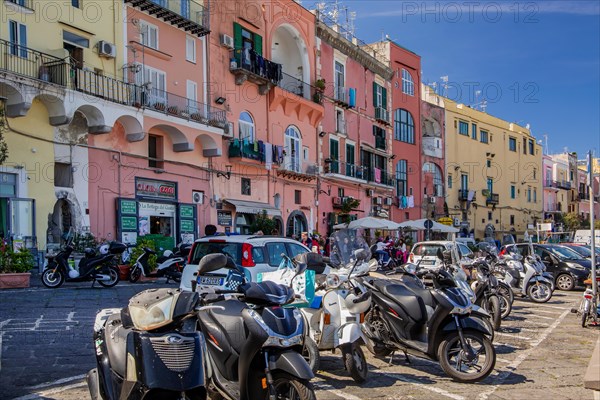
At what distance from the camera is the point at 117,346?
404cm

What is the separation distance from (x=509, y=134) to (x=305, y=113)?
3070cm

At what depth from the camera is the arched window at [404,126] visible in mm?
39812

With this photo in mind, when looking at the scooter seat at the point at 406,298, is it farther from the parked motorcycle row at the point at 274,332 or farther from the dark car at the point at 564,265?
the dark car at the point at 564,265

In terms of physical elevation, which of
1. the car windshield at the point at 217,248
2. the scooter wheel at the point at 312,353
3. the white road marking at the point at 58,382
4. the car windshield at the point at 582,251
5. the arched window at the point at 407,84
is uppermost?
the arched window at the point at 407,84

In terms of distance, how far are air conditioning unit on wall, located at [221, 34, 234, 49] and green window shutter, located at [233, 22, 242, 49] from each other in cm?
50

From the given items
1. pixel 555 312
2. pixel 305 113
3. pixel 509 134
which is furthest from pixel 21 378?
pixel 509 134

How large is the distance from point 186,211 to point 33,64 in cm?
766

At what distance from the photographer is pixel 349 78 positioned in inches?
1358

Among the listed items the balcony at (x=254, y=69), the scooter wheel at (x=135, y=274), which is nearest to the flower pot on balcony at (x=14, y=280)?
the scooter wheel at (x=135, y=274)

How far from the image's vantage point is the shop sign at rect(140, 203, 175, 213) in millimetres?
20328

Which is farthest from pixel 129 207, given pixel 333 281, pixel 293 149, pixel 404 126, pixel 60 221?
pixel 404 126

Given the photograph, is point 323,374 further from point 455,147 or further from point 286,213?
point 455,147

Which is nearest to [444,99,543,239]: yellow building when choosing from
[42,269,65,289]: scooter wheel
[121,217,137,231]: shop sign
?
[121,217,137,231]: shop sign

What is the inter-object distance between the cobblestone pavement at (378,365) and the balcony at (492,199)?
3983 centimetres
